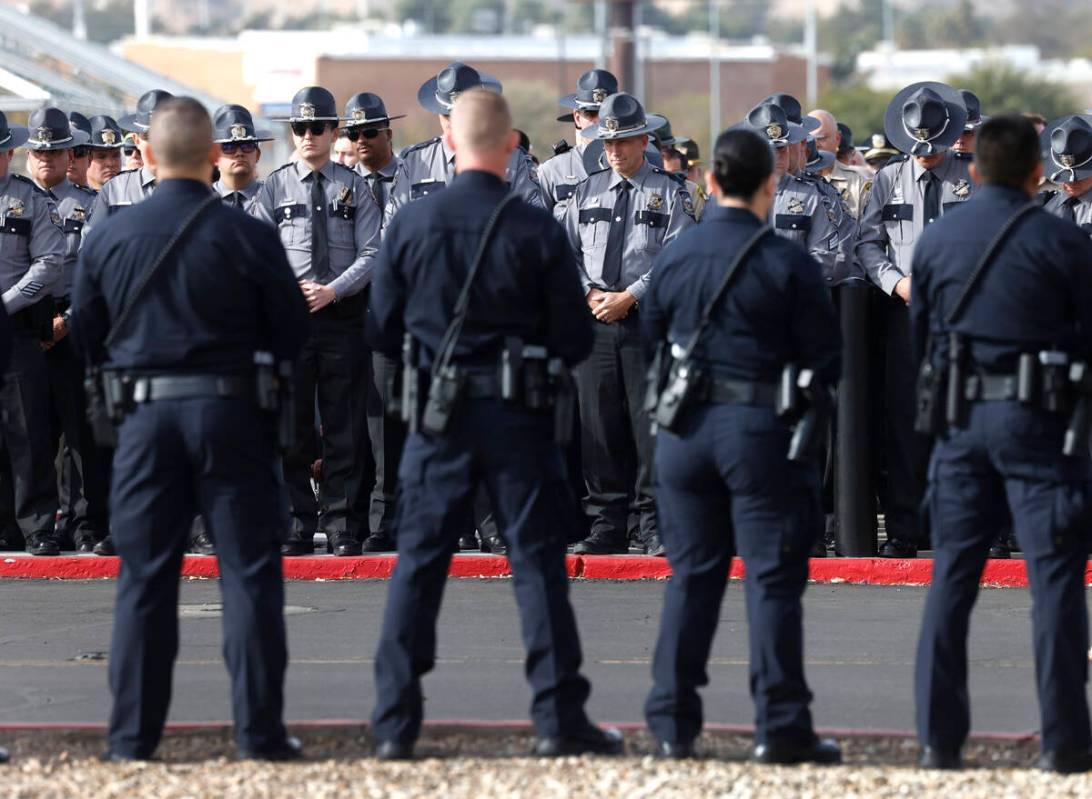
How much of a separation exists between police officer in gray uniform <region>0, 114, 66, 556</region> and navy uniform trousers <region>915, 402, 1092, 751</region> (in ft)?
21.3

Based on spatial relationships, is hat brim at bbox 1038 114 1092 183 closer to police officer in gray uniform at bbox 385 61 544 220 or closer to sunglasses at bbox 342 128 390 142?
police officer in gray uniform at bbox 385 61 544 220

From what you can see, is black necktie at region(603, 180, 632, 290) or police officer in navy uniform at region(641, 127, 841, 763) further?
black necktie at region(603, 180, 632, 290)

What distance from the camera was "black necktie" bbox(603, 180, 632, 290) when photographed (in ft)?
39.6

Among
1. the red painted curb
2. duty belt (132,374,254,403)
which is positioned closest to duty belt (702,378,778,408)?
duty belt (132,374,254,403)

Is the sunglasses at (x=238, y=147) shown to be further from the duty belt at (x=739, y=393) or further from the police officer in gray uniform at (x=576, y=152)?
the duty belt at (x=739, y=393)

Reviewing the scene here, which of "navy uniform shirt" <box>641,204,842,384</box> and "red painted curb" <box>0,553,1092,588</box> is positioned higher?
"navy uniform shirt" <box>641,204,842,384</box>

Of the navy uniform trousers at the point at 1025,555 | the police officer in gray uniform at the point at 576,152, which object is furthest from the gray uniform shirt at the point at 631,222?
the navy uniform trousers at the point at 1025,555

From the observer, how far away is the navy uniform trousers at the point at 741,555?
7.37m

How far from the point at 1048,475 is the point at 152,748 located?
313 cm

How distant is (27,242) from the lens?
12.4 metres

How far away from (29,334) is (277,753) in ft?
18.8

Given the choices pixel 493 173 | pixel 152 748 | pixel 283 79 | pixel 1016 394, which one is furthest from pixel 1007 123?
pixel 283 79

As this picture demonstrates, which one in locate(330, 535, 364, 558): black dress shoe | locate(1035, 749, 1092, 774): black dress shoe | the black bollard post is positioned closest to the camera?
locate(1035, 749, 1092, 774): black dress shoe

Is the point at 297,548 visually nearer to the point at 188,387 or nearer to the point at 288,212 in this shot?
the point at 288,212
